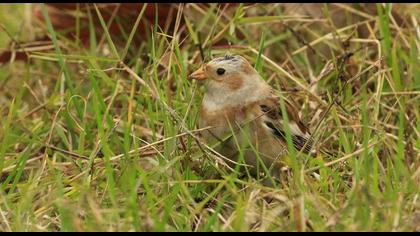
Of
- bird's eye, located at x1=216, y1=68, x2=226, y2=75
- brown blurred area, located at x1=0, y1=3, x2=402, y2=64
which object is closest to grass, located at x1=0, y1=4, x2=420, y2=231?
brown blurred area, located at x1=0, y1=3, x2=402, y2=64

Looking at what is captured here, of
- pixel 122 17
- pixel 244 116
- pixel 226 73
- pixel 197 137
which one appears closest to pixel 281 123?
pixel 244 116

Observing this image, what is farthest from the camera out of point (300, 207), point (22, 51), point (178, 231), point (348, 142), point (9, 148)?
point (22, 51)

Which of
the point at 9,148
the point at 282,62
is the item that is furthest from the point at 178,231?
the point at 282,62

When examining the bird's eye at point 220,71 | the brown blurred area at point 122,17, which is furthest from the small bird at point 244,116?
the brown blurred area at point 122,17

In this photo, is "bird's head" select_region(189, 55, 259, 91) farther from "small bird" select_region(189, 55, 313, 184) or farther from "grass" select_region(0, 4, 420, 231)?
"grass" select_region(0, 4, 420, 231)

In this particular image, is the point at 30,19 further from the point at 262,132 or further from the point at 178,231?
the point at 178,231

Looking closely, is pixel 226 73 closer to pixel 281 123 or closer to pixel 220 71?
pixel 220 71
